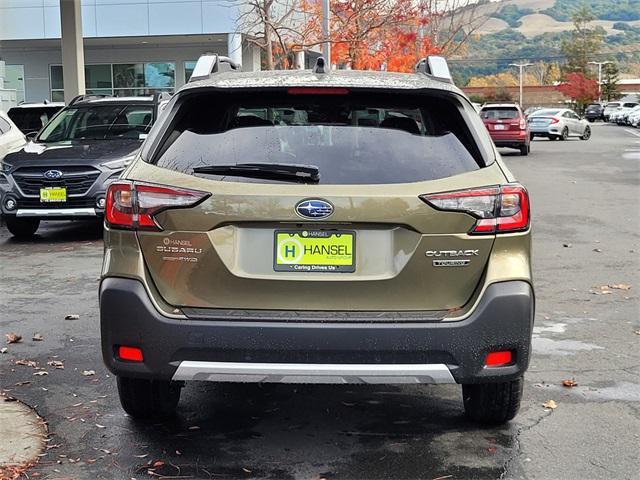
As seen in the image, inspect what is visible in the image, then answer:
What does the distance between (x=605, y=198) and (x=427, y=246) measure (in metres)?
13.3

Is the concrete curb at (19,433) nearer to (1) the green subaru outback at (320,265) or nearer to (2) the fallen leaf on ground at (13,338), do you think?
(1) the green subaru outback at (320,265)

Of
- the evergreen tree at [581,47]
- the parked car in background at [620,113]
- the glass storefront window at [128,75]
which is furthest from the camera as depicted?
the evergreen tree at [581,47]

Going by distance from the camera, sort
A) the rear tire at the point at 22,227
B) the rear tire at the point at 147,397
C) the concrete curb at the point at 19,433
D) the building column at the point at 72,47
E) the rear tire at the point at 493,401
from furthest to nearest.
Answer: the building column at the point at 72,47, the rear tire at the point at 22,227, the rear tire at the point at 147,397, the rear tire at the point at 493,401, the concrete curb at the point at 19,433

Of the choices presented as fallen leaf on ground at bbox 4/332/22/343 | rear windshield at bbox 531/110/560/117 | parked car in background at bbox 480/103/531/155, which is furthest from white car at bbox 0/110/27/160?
rear windshield at bbox 531/110/560/117

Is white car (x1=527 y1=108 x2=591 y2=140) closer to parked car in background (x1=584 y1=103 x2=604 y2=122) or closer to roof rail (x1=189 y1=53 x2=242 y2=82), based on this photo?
roof rail (x1=189 y1=53 x2=242 y2=82)

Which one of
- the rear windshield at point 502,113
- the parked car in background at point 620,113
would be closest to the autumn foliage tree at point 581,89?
the parked car in background at point 620,113

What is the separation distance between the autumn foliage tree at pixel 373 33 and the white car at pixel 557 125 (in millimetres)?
8527

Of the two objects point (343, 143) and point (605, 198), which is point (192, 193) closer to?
point (343, 143)

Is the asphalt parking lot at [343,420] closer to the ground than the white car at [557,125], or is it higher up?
higher up

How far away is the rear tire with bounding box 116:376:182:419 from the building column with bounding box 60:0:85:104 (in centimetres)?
1883

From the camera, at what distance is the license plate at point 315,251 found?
3.85 metres

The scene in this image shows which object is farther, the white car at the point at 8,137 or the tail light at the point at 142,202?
the white car at the point at 8,137

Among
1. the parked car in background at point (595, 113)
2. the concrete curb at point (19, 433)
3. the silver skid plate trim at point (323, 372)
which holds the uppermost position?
the silver skid plate trim at point (323, 372)

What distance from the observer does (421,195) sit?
3.88 metres
